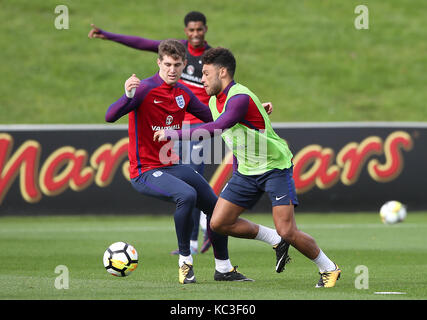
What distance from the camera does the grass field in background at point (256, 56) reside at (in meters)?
21.0

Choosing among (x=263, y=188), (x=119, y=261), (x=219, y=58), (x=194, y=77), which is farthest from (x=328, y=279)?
(x=194, y=77)

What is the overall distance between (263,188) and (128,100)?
1.51 m

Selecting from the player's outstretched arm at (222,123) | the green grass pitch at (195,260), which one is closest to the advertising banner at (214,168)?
the green grass pitch at (195,260)

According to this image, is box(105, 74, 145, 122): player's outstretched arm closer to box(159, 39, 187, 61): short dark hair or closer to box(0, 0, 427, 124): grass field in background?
box(159, 39, 187, 61): short dark hair

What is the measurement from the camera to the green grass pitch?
6.82m

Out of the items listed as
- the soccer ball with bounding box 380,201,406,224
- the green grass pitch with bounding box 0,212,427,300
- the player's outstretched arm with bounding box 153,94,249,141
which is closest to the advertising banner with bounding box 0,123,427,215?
the green grass pitch with bounding box 0,212,427,300

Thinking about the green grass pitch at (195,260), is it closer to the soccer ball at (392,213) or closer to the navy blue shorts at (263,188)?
the soccer ball at (392,213)

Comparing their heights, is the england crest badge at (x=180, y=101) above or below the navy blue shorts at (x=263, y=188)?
above

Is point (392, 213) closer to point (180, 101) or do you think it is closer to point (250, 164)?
point (180, 101)

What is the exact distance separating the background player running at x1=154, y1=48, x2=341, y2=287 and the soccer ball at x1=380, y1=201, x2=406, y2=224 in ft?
23.3

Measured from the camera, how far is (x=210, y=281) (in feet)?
25.4

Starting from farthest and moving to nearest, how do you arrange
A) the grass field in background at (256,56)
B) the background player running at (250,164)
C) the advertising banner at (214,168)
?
the grass field in background at (256,56), the advertising banner at (214,168), the background player running at (250,164)

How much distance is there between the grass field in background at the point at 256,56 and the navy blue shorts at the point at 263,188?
13.0 meters

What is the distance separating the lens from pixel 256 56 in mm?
23203
